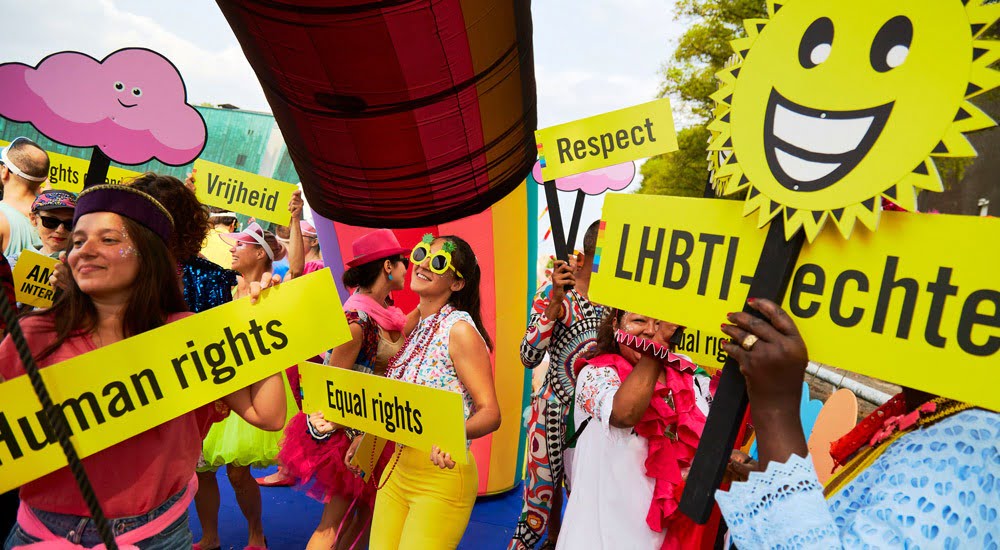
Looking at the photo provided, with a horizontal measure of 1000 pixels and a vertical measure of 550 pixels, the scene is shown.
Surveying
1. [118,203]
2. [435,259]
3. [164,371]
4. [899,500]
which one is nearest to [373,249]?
[435,259]

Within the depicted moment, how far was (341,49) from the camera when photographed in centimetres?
203

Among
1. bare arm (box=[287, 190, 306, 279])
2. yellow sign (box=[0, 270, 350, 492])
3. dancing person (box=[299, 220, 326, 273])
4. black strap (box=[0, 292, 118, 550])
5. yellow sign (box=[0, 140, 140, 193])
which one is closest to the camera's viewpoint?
black strap (box=[0, 292, 118, 550])

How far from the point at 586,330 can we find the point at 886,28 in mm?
2477

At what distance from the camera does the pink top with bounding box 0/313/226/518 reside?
1608 millimetres

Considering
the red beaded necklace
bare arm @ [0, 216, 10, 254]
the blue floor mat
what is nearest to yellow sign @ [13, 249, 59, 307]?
bare arm @ [0, 216, 10, 254]

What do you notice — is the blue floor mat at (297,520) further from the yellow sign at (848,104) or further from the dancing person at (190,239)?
the yellow sign at (848,104)

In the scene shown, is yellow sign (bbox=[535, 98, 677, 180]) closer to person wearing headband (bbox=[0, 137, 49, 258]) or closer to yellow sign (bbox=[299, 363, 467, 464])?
yellow sign (bbox=[299, 363, 467, 464])

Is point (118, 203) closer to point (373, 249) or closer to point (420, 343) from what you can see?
point (420, 343)

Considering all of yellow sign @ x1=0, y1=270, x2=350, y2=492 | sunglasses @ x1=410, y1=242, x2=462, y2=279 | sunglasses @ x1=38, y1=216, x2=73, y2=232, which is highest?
sunglasses @ x1=38, y1=216, x2=73, y2=232

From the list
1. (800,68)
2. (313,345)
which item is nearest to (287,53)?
(313,345)

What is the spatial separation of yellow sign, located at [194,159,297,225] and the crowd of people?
107 mm

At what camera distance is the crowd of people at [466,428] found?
109cm

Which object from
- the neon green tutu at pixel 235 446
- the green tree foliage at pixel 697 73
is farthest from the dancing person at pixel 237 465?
the green tree foliage at pixel 697 73

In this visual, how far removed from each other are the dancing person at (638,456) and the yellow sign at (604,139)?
48.0 inches
